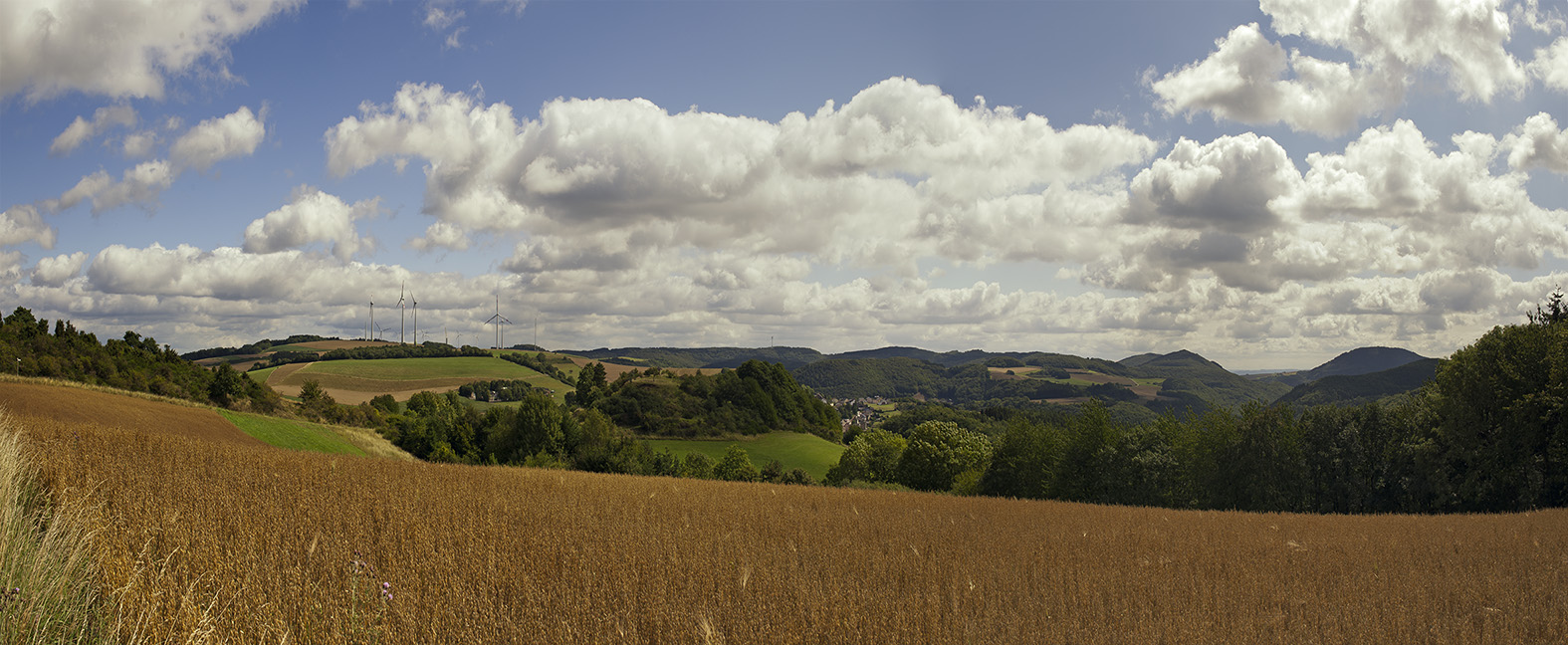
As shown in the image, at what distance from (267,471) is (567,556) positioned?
5.32m

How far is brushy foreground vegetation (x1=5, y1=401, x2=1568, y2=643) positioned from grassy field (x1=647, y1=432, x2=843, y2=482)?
269ft

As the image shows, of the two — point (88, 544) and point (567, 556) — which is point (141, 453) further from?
point (567, 556)

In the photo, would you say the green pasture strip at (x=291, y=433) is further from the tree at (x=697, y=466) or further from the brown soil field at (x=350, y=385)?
the brown soil field at (x=350, y=385)

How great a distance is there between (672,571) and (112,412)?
34070 mm

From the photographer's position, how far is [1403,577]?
7500 mm

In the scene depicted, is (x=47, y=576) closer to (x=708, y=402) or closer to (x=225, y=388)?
(x=225, y=388)

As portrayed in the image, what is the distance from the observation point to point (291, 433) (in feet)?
142

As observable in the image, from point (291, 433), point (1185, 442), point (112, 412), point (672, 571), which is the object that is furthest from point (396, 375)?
point (672, 571)

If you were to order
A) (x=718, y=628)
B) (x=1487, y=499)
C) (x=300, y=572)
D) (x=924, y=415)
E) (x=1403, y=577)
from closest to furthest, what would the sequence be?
1. (x=718, y=628)
2. (x=300, y=572)
3. (x=1403, y=577)
4. (x=1487, y=499)
5. (x=924, y=415)

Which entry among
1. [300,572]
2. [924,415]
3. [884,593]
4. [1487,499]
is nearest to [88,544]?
[300,572]

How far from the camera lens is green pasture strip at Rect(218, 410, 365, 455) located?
40312 mm

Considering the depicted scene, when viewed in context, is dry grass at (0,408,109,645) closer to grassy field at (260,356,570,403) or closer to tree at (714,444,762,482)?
tree at (714,444,762,482)

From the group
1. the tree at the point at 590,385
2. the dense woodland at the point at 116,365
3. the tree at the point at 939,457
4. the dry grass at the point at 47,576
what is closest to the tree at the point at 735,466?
the tree at the point at 939,457

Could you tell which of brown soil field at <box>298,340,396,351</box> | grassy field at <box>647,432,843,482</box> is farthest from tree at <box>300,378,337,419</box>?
brown soil field at <box>298,340,396,351</box>
